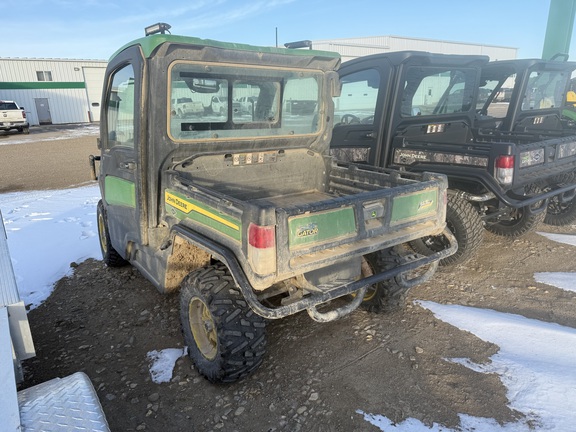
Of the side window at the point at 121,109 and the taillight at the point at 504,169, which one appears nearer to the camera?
the side window at the point at 121,109

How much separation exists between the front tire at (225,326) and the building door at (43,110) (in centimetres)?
3078

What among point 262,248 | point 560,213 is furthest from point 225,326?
point 560,213

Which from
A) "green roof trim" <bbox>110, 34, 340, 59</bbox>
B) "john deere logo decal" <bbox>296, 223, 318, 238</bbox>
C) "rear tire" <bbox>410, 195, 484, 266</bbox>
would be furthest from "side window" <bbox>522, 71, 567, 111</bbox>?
"john deere logo decal" <bbox>296, 223, 318, 238</bbox>

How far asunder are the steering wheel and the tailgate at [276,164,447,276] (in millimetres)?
2174

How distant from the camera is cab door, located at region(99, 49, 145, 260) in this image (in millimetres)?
3082

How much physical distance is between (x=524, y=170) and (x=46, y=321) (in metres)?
4.76

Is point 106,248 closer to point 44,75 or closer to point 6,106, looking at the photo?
point 6,106

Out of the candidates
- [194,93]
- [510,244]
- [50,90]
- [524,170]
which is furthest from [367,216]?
[50,90]

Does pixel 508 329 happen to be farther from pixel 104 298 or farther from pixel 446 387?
pixel 104 298

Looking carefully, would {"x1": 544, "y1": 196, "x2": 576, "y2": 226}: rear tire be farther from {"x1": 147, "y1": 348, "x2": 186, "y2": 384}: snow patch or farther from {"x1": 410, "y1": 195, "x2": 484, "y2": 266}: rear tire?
{"x1": 147, "y1": 348, "x2": 186, "y2": 384}: snow patch

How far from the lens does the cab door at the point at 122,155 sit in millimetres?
3082

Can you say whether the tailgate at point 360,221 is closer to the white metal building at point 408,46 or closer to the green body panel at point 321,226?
the green body panel at point 321,226

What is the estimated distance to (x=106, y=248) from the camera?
4562mm

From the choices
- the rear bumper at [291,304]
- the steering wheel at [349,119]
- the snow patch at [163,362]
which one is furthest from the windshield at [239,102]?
the steering wheel at [349,119]
